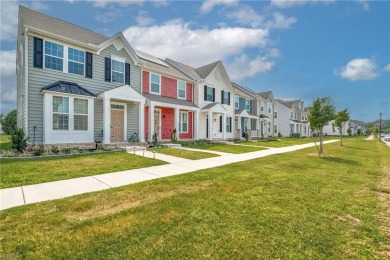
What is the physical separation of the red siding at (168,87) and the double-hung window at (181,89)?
0.41 metres

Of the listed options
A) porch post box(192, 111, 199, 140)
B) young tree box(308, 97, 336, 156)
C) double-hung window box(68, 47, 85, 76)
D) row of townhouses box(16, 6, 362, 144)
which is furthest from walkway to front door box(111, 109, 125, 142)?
young tree box(308, 97, 336, 156)

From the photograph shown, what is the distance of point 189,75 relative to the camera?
21.2 meters

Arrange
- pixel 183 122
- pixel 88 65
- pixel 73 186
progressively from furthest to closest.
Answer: pixel 183 122 < pixel 88 65 < pixel 73 186

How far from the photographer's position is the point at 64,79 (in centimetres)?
1238

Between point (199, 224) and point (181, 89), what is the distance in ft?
58.2

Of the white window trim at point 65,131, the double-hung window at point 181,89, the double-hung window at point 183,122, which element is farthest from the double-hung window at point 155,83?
the white window trim at point 65,131

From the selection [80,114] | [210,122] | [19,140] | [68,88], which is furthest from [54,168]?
[210,122]

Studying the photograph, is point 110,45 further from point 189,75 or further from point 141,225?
point 141,225

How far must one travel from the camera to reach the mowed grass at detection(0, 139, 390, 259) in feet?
9.18

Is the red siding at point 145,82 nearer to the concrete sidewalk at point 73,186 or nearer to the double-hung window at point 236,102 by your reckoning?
the concrete sidewalk at point 73,186

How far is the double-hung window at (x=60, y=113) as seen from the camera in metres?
11.6

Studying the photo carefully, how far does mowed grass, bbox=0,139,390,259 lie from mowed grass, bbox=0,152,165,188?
228cm

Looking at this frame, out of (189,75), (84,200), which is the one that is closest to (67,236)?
(84,200)

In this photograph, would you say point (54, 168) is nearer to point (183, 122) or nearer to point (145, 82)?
point (145, 82)
